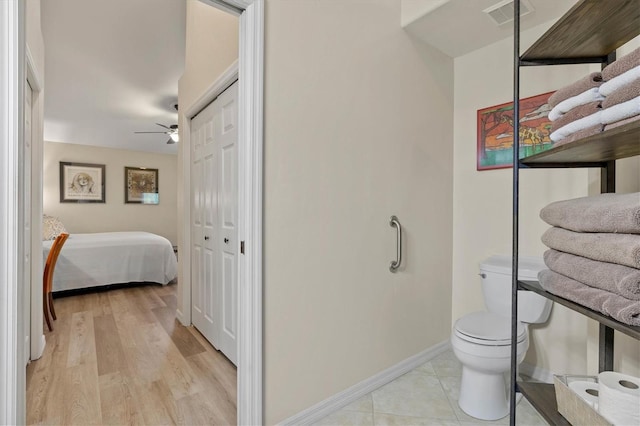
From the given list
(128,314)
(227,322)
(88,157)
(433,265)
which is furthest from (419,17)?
(88,157)

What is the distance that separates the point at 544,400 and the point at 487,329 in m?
0.50

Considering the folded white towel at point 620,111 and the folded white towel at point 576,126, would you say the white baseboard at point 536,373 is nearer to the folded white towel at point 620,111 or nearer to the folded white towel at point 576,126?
the folded white towel at point 576,126

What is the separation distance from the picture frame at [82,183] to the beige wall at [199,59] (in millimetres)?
4628

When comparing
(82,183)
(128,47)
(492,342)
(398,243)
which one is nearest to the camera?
(492,342)

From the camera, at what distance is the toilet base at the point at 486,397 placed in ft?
5.64

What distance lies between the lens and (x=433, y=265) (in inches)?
95.3

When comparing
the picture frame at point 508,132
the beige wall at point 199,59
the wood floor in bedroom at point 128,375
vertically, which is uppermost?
the beige wall at point 199,59

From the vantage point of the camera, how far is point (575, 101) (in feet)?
3.64

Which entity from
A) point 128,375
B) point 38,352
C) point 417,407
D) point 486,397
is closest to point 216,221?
point 128,375

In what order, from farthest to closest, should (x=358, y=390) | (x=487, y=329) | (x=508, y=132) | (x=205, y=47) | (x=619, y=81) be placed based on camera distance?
1. (x=205, y=47)
2. (x=508, y=132)
3. (x=358, y=390)
4. (x=487, y=329)
5. (x=619, y=81)

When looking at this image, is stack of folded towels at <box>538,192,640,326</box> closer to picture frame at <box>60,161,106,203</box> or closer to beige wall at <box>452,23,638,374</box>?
beige wall at <box>452,23,638,374</box>

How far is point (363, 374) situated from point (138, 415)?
1.26m

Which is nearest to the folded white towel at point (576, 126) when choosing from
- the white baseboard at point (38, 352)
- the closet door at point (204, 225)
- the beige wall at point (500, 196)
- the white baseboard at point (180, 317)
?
the beige wall at point (500, 196)

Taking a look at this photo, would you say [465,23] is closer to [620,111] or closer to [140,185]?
[620,111]
